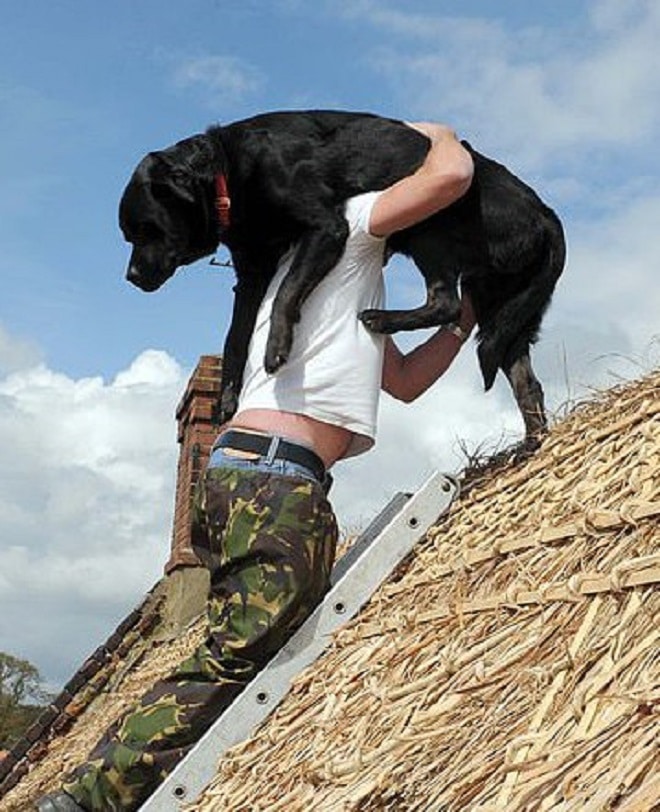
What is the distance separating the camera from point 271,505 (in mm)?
2873

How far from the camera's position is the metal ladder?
290cm

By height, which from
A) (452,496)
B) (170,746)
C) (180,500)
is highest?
(180,500)

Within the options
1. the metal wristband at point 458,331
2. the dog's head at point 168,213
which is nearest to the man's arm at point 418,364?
the metal wristband at point 458,331

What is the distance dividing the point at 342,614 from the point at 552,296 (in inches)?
42.6

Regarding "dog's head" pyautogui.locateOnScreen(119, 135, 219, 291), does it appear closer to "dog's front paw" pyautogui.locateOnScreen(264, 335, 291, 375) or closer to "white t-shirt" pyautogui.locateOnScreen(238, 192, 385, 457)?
"white t-shirt" pyautogui.locateOnScreen(238, 192, 385, 457)

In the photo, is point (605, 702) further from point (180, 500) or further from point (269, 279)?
point (180, 500)

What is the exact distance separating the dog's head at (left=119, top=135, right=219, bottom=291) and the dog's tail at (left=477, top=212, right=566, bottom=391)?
2.45 ft

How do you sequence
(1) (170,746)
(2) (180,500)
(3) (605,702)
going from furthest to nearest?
(2) (180,500), (1) (170,746), (3) (605,702)

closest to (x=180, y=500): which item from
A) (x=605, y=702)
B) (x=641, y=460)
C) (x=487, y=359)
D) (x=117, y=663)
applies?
(x=117, y=663)

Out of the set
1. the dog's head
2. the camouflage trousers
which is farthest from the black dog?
the camouflage trousers

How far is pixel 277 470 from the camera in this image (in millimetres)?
2916

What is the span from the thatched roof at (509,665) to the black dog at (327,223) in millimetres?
400

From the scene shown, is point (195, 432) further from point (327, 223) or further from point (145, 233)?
point (327, 223)

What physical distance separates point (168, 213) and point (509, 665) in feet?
5.13
